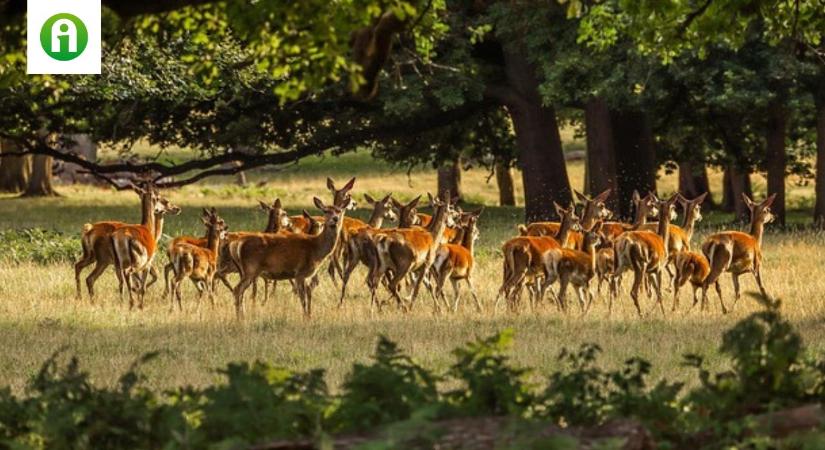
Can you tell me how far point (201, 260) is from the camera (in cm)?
1955

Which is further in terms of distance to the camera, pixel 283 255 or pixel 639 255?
pixel 639 255

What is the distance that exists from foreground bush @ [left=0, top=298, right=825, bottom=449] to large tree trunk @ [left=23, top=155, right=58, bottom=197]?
42.0 meters

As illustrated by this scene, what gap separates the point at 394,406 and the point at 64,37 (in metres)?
16.2

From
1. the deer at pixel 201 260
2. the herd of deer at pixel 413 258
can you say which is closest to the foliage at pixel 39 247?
the herd of deer at pixel 413 258

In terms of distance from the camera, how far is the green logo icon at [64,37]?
75.8 ft

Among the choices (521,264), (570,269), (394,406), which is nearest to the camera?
(394,406)

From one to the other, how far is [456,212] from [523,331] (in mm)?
4628

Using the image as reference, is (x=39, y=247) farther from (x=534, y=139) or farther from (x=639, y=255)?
(x=534, y=139)

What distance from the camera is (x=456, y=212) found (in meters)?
21.4

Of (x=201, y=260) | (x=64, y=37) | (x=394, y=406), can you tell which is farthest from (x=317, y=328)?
(x=64, y=37)

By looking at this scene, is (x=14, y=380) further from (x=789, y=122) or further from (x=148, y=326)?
(x=789, y=122)

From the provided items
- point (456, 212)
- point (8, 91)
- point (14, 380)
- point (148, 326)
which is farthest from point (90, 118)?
point (14, 380)

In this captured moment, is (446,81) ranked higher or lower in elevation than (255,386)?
higher

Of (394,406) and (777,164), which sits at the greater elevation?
(777,164)
